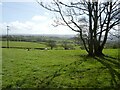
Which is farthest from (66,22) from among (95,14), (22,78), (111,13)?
(22,78)

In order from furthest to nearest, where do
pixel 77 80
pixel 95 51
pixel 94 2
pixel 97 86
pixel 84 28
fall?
pixel 84 28
pixel 95 51
pixel 94 2
pixel 77 80
pixel 97 86

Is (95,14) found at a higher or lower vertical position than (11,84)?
higher

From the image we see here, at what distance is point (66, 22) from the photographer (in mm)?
20469

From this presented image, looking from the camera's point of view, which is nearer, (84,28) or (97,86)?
(97,86)

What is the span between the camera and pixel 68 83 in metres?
8.45

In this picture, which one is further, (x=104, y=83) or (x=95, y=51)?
(x=95, y=51)

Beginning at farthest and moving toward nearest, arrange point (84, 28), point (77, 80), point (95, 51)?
1. point (84, 28)
2. point (95, 51)
3. point (77, 80)

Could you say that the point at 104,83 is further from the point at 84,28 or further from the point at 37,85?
the point at 84,28

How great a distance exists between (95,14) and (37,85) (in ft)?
41.2

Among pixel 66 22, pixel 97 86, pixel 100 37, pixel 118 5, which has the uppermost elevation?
pixel 118 5

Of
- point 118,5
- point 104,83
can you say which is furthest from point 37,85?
point 118,5

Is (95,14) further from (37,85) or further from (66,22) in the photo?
(37,85)

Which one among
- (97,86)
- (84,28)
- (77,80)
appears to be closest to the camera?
(97,86)

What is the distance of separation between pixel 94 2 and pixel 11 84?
41.8ft
